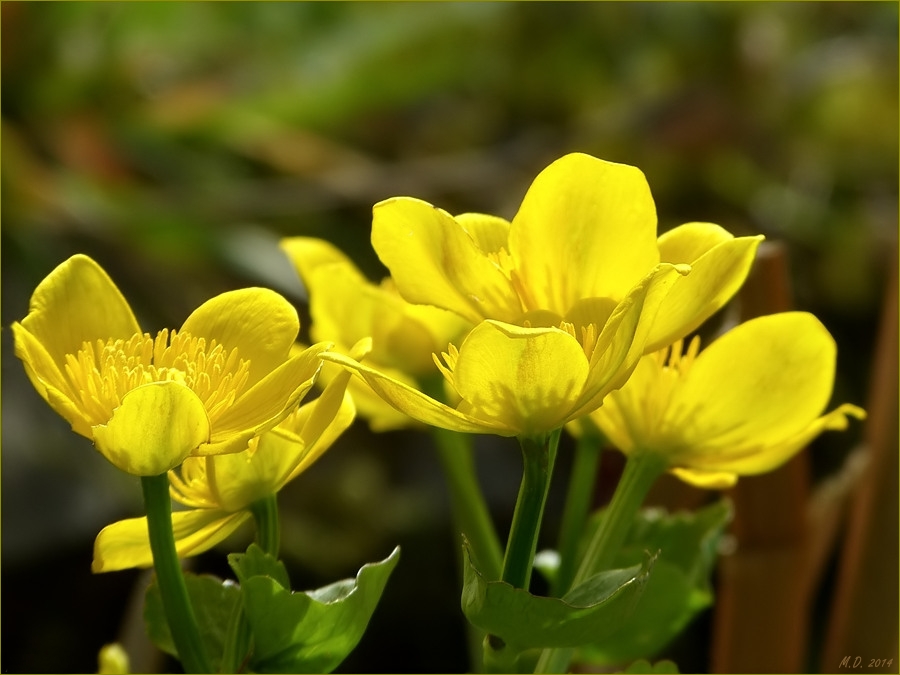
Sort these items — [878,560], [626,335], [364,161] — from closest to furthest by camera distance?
[626,335] < [878,560] < [364,161]

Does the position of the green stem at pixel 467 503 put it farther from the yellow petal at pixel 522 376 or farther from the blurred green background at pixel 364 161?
the blurred green background at pixel 364 161

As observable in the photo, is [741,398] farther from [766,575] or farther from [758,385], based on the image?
→ [766,575]

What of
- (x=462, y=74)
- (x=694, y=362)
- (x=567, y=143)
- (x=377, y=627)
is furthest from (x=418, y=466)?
(x=694, y=362)

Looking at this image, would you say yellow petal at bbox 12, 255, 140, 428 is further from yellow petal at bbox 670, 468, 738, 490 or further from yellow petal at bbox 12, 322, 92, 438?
yellow petal at bbox 670, 468, 738, 490

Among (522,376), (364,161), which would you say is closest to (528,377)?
(522,376)

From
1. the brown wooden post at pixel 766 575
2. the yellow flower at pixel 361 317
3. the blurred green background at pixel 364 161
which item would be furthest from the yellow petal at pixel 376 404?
the blurred green background at pixel 364 161

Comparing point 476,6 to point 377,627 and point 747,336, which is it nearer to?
point 377,627
